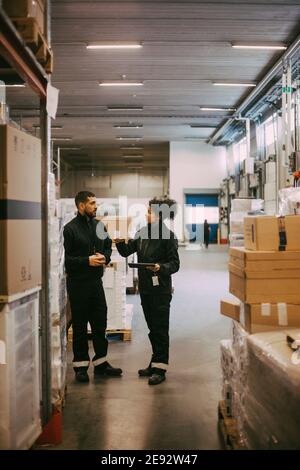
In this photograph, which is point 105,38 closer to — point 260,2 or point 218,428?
point 260,2

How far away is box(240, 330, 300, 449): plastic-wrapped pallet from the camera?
79.8 inches

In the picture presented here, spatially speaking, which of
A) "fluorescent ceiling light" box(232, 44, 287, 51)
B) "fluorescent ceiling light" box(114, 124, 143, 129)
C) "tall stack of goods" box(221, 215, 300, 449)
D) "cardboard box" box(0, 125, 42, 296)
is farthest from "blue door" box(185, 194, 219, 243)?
"cardboard box" box(0, 125, 42, 296)

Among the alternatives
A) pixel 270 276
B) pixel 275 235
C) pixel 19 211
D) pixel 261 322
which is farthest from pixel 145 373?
pixel 19 211

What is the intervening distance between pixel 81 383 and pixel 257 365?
2.24 metres

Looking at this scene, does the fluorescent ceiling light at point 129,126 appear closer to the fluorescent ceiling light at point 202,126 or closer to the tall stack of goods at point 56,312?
the fluorescent ceiling light at point 202,126

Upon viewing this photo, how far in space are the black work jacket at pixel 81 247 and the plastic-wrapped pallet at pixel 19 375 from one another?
1.44 meters

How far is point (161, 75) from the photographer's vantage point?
34.1ft

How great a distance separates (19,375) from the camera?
2420 millimetres

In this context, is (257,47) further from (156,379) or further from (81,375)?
(81,375)

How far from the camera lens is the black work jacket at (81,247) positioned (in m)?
4.17

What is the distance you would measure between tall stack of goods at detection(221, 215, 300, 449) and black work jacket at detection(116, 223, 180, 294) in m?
1.00

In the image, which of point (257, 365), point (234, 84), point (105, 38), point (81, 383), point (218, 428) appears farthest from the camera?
point (234, 84)

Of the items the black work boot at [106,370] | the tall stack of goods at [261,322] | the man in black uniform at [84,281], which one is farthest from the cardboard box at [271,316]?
the black work boot at [106,370]
